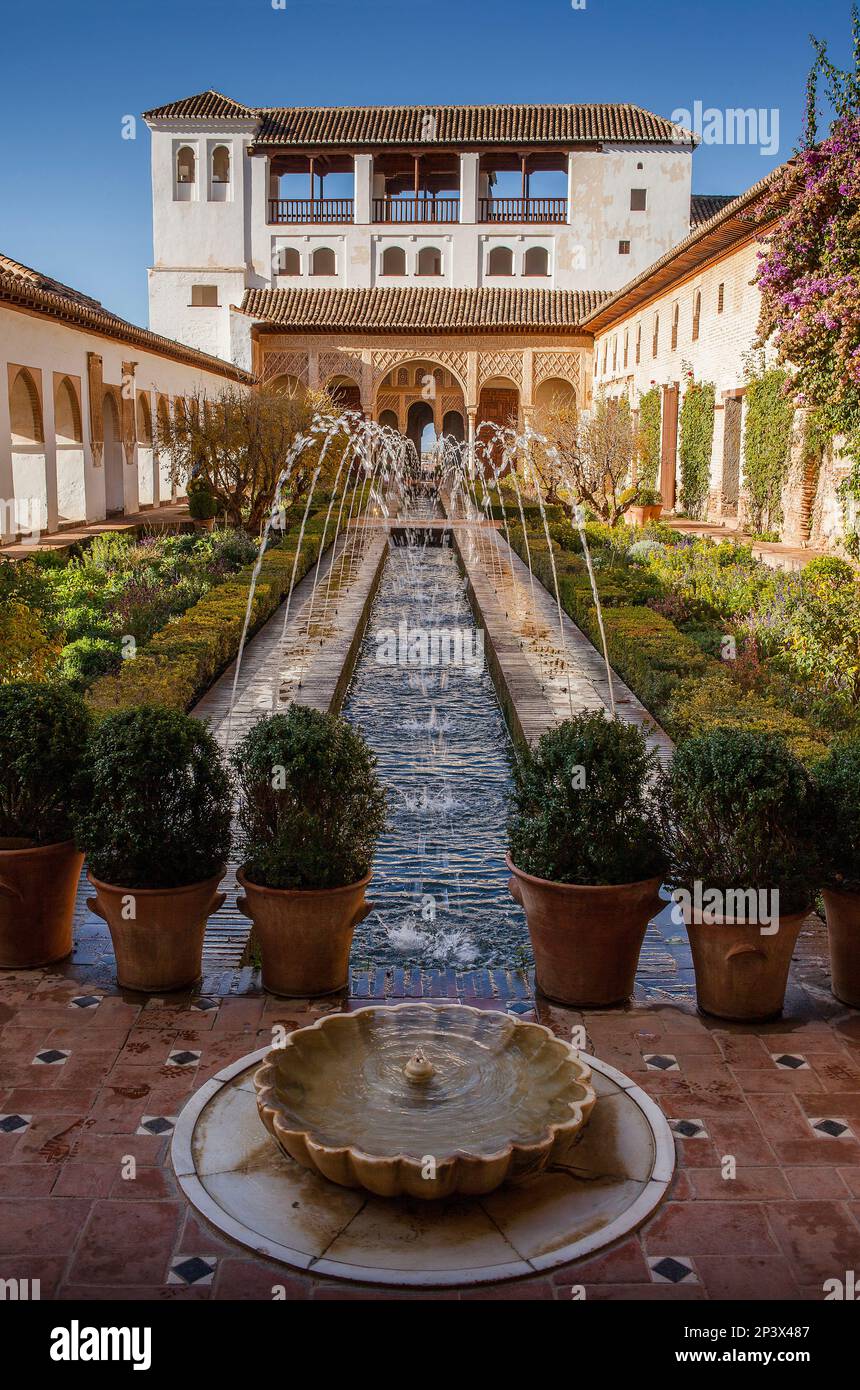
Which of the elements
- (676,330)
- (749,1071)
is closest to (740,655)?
(749,1071)

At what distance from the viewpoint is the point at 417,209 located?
3531cm

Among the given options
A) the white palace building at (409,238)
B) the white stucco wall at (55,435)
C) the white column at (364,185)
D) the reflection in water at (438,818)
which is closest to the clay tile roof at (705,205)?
the white palace building at (409,238)

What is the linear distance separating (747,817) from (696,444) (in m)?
17.5

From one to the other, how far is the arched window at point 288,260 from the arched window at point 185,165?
3423 mm

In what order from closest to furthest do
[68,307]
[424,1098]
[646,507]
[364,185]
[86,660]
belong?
[424,1098]
[86,660]
[68,307]
[646,507]
[364,185]

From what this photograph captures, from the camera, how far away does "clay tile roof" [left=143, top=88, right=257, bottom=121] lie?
34.3 meters

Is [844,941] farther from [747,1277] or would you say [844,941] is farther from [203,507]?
[203,507]

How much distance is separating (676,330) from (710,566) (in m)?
11.5

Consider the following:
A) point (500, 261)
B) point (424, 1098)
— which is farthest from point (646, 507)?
point (424, 1098)

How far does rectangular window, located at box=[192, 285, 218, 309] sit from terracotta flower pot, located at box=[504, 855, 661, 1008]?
112ft

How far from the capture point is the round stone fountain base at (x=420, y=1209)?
252cm
